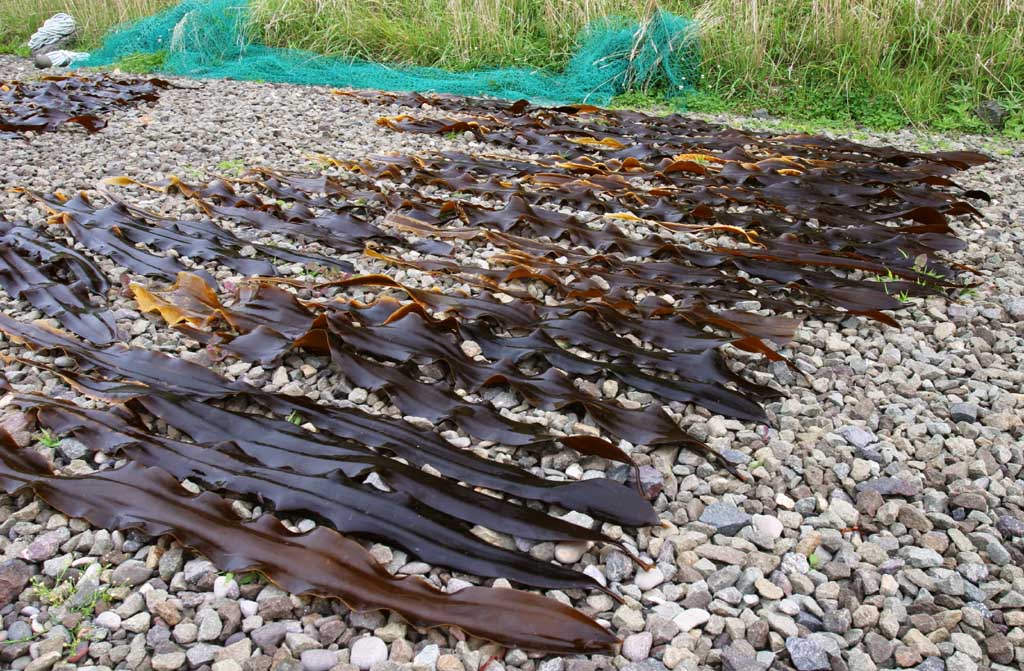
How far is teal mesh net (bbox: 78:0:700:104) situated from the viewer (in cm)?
552

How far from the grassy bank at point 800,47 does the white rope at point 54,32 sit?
157 inches

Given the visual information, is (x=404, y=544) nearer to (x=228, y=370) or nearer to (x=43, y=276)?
(x=228, y=370)

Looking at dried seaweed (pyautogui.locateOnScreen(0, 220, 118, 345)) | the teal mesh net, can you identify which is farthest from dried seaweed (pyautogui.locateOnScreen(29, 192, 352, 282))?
the teal mesh net

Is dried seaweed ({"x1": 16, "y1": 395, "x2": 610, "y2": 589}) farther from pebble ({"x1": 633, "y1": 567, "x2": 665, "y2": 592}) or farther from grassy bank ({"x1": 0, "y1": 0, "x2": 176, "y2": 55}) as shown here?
grassy bank ({"x1": 0, "y1": 0, "x2": 176, "y2": 55})

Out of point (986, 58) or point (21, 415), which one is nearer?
point (21, 415)

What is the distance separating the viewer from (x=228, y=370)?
186cm

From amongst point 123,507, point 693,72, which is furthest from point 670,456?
point 693,72

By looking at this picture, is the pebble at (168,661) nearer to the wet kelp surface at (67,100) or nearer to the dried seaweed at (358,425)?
the dried seaweed at (358,425)

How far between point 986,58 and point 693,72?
1.92m

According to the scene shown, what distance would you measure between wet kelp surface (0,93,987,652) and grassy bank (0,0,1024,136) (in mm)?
1624

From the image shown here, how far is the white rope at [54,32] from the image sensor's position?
27.8ft

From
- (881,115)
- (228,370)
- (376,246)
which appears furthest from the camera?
(881,115)

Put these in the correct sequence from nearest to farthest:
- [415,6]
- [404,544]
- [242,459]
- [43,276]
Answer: [404,544] < [242,459] < [43,276] < [415,6]

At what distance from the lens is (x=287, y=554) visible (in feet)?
4.13
